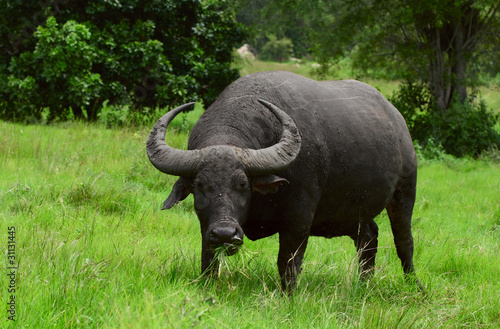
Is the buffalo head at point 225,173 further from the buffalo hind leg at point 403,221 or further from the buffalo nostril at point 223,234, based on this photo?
the buffalo hind leg at point 403,221

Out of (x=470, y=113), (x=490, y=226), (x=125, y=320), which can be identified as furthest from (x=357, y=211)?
(x=470, y=113)

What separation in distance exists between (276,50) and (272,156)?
49413 mm

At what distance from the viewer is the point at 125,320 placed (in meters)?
2.73

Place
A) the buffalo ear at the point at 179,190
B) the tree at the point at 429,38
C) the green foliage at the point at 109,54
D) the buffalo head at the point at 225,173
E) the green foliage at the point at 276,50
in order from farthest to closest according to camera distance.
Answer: the green foliage at the point at 276,50
the tree at the point at 429,38
the green foliage at the point at 109,54
the buffalo ear at the point at 179,190
the buffalo head at the point at 225,173

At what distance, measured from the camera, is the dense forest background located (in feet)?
41.9

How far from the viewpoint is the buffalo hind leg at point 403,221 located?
5.53 m

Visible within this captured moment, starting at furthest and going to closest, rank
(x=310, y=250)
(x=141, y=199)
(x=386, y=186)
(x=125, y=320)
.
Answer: (x=141, y=199) → (x=310, y=250) → (x=386, y=186) → (x=125, y=320)

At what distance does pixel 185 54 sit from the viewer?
1455 centimetres

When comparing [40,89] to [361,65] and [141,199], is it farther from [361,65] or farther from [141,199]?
[361,65]

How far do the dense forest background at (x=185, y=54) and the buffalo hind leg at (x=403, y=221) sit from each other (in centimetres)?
761

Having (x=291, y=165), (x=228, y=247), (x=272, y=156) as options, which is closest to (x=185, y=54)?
(x=291, y=165)

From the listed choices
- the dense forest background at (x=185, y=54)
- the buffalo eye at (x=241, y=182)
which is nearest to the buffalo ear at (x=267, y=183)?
the buffalo eye at (x=241, y=182)

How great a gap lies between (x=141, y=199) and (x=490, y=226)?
4609 mm

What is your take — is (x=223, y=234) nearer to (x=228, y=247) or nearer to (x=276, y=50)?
(x=228, y=247)
